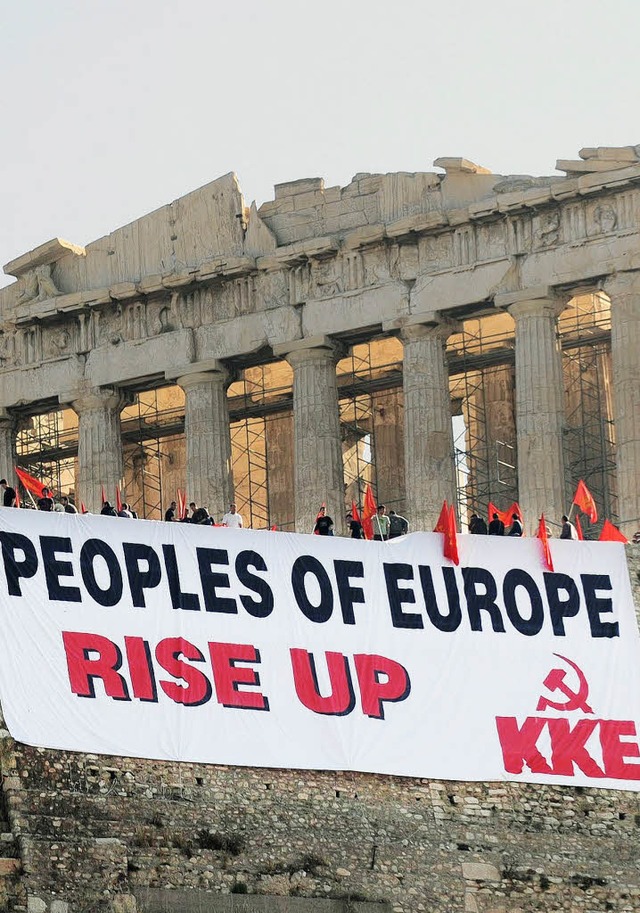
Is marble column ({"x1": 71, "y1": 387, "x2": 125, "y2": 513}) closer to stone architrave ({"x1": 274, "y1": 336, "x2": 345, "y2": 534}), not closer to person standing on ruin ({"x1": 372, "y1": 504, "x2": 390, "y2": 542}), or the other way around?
stone architrave ({"x1": 274, "y1": 336, "x2": 345, "y2": 534})

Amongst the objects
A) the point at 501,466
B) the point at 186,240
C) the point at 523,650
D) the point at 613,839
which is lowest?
the point at 613,839

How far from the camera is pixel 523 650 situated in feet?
164

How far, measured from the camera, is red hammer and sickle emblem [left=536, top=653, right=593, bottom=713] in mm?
49656

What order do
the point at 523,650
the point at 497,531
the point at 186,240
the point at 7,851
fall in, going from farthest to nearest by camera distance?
the point at 186,240
the point at 497,531
the point at 523,650
the point at 7,851

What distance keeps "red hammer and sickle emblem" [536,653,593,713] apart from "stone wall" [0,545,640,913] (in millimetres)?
1702

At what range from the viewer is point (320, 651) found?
48.4 meters

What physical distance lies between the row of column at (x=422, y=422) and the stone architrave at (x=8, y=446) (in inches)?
90.8

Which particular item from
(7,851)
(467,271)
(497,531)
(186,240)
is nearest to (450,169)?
(467,271)

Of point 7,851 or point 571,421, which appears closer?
point 7,851

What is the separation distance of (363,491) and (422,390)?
28.9ft

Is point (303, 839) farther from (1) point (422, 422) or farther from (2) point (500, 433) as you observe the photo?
(2) point (500, 433)

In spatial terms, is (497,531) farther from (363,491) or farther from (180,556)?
(363,491)

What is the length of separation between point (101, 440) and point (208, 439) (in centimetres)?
343

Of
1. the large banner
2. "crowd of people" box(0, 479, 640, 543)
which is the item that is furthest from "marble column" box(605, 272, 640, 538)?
the large banner
